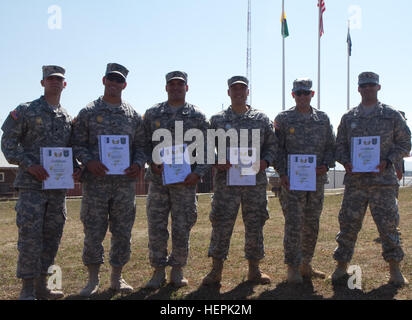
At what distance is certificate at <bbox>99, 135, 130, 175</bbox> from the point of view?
4.59m

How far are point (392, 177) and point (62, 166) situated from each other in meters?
3.88

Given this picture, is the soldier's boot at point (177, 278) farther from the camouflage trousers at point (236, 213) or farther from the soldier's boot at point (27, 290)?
the soldier's boot at point (27, 290)

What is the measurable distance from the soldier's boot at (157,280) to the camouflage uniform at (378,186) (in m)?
2.23

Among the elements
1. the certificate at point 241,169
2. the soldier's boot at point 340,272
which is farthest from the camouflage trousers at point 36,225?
the soldier's boot at point 340,272

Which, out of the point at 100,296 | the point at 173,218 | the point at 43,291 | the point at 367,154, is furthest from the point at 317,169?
the point at 43,291

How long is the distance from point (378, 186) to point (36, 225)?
3.98 meters

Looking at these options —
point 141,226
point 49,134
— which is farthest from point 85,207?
point 141,226

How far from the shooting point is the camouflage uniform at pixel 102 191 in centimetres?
466

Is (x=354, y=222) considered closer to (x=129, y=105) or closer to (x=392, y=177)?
(x=392, y=177)

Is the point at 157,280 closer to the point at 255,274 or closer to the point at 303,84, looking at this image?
the point at 255,274

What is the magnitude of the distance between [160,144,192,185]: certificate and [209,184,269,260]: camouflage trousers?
1.79ft

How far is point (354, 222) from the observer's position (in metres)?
5.09

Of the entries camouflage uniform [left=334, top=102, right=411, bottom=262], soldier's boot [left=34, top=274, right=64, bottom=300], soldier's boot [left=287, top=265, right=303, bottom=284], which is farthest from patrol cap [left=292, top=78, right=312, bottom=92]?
soldier's boot [left=34, top=274, right=64, bottom=300]

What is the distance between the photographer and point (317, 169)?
16.6 feet
